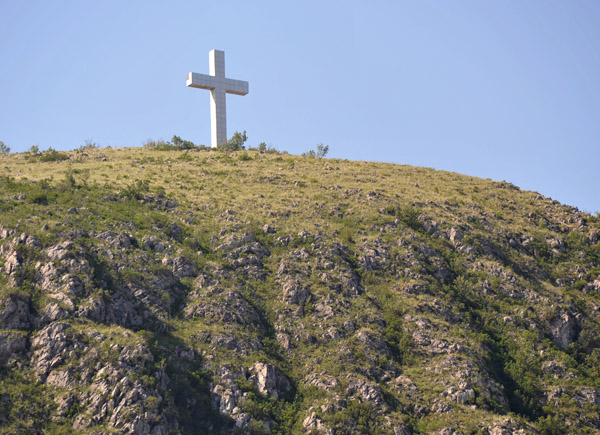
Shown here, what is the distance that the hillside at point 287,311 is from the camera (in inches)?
1326

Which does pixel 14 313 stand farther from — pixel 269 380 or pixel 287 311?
pixel 287 311

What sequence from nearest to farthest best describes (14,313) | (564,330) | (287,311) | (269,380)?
(14,313), (269,380), (287,311), (564,330)

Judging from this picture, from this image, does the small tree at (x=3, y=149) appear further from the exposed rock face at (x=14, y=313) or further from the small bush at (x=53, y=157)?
the exposed rock face at (x=14, y=313)

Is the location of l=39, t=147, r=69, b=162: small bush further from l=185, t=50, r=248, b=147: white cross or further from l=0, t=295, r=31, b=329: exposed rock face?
l=0, t=295, r=31, b=329: exposed rock face

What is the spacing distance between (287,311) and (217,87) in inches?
1489

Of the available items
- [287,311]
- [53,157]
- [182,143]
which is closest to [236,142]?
[182,143]

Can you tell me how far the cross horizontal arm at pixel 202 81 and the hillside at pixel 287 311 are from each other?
51.4ft

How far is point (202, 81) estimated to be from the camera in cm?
7219

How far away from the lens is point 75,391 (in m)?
32.1

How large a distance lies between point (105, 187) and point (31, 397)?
25.7 metres

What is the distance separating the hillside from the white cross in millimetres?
14640

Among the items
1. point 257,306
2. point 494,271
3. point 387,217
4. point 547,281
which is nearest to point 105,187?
→ point 257,306

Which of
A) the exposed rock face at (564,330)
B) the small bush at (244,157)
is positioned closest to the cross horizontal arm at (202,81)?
the small bush at (244,157)

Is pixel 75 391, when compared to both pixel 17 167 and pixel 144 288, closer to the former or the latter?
pixel 144 288
